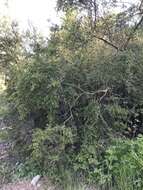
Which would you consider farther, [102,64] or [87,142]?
[102,64]

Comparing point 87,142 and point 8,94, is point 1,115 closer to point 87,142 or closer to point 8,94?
point 8,94

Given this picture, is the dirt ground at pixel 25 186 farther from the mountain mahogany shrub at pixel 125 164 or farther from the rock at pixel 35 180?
the mountain mahogany shrub at pixel 125 164

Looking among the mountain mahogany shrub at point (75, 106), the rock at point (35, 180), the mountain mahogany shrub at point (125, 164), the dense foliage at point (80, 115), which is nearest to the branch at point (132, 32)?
the dense foliage at point (80, 115)

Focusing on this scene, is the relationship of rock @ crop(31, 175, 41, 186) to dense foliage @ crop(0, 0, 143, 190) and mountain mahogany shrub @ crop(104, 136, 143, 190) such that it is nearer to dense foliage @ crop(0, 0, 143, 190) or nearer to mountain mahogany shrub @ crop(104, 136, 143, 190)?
dense foliage @ crop(0, 0, 143, 190)

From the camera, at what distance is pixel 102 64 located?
4.44 meters

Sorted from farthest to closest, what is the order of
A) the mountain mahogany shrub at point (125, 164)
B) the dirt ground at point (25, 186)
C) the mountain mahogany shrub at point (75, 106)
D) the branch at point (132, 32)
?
the branch at point (132, 32) → the mountain mahogany shrub at point (75, 106) → the dirt ground at point (25, 186) → the mountain mahogany shrub at point (125, 164)

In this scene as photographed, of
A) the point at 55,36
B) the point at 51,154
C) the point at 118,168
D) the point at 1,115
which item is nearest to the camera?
the point at 118,168

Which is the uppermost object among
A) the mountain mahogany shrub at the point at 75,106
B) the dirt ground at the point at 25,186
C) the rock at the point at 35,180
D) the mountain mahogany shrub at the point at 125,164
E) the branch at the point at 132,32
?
the branch at the point at 132,32

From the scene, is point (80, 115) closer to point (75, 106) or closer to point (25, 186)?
point (75, 106)

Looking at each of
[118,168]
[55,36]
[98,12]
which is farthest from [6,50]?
[118,168]

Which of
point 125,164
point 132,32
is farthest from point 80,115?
point 132,32

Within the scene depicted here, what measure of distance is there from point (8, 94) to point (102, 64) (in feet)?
4.30

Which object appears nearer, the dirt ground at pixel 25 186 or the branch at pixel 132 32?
the dirt ground at pixel 25 186

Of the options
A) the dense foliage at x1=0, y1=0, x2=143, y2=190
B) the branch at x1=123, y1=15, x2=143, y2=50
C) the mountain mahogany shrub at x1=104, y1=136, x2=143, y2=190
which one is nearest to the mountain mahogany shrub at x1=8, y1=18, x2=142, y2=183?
the dense foliage at x1=0, y1=0, x2=143, y2=190
